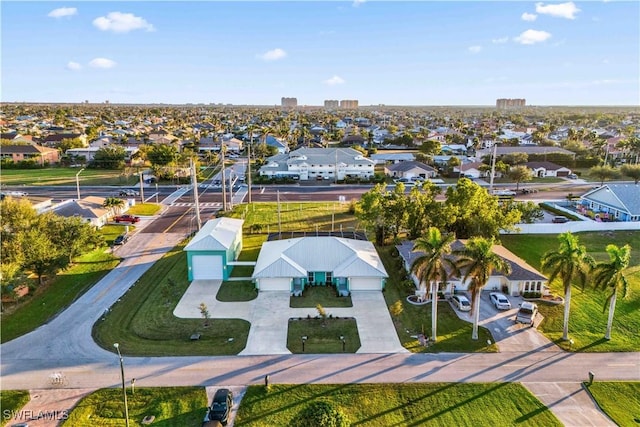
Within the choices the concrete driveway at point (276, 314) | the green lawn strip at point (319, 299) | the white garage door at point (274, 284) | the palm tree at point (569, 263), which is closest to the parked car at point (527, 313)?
the palm tree at point (569, 263)

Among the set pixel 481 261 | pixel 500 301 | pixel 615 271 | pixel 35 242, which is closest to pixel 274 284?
pixel 481 261

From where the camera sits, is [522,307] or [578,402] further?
[522,307]

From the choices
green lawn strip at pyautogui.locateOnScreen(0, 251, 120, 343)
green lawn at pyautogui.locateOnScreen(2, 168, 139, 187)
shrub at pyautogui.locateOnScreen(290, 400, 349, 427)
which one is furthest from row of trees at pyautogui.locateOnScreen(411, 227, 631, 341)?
green lawn at pyautogui.locateOnScreen(2, 168, 139, 187)

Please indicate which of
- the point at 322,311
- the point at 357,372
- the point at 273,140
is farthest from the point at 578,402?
the point at 273,140

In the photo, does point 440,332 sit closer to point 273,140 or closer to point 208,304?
point 208,304

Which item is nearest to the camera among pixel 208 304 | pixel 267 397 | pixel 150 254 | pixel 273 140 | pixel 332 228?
pixel 267 397

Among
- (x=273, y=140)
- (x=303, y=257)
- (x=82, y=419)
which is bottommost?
(x=82, y=419)
